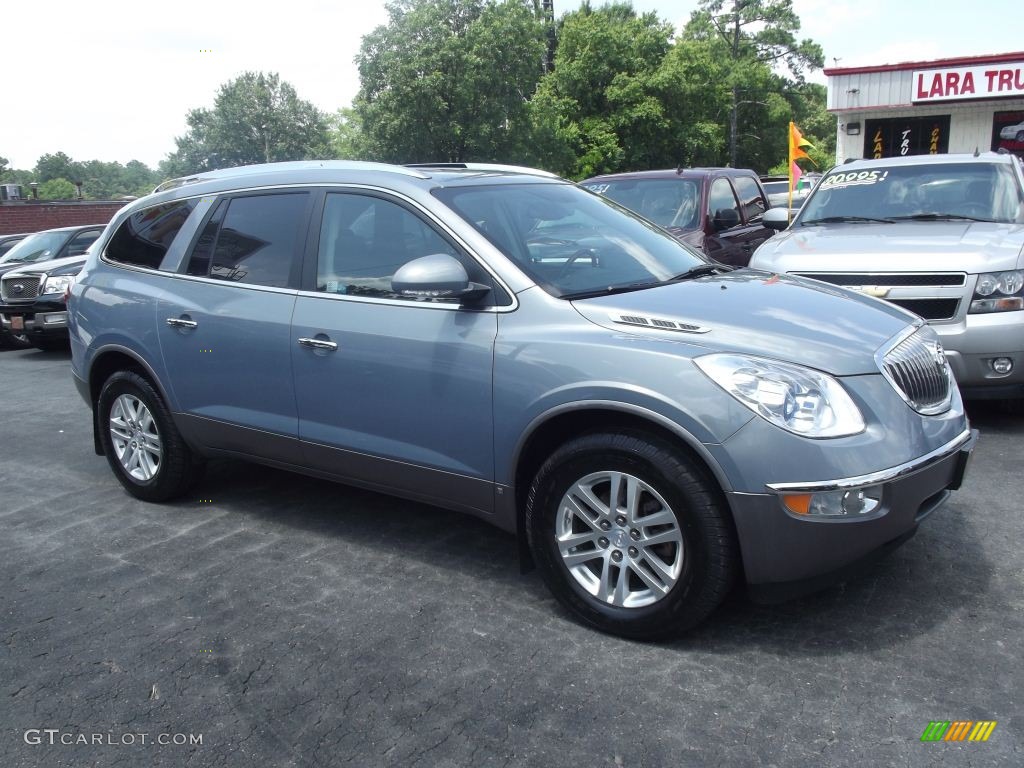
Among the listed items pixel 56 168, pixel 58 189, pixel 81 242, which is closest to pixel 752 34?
pixel 81 242

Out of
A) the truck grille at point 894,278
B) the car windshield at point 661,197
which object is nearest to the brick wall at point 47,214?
the car windshield at point 661,197

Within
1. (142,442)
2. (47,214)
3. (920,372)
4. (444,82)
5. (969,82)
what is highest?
(444,82)

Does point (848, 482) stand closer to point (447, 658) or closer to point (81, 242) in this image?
point (447, 658)

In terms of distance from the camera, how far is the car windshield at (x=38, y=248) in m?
13.7

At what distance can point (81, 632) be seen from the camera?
11.8 feet

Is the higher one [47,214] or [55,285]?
[47,214]

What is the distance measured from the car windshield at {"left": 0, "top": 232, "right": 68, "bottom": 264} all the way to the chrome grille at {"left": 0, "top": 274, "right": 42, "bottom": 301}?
1432 mm

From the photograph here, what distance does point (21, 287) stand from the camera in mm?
12188

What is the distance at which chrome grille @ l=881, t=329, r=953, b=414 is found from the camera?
128 inches

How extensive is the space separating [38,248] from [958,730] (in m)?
14.5

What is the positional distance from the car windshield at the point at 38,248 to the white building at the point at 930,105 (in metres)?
18.8

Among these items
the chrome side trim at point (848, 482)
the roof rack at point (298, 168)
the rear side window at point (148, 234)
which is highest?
the roof rack at point (298, 168)

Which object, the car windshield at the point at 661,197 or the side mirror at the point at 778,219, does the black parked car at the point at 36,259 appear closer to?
the car windshield at the point at 661,197

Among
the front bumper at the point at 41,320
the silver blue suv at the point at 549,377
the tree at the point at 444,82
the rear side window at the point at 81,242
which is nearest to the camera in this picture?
the silver blue suv at the point at 549,377
